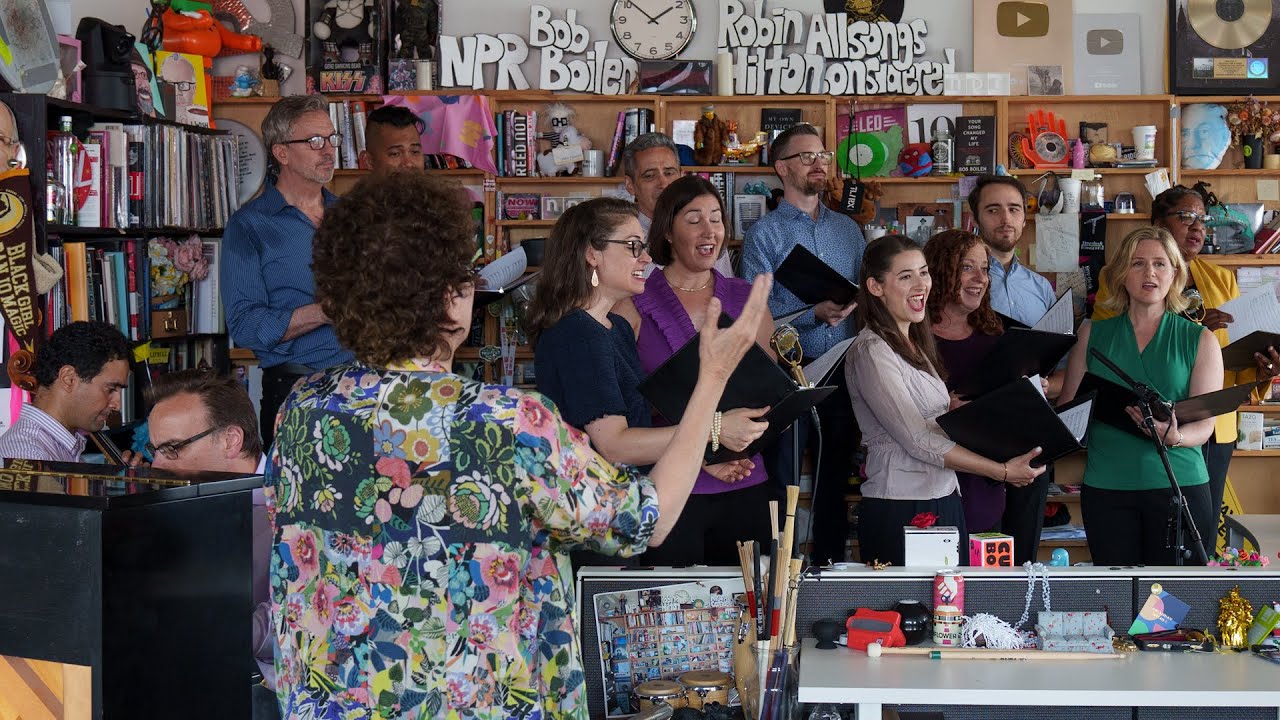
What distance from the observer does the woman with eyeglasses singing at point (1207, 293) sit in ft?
13.9

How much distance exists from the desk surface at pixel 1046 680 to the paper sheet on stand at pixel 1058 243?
11.6 ft

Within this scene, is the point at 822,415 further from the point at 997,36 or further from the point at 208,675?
the point at 208,675

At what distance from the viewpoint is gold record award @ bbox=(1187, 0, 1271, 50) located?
18.6 feet

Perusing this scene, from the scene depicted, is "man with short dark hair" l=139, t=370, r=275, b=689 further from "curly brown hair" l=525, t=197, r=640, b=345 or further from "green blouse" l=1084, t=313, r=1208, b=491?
"green blouse" l=1084, t=313, r=1208, b=491

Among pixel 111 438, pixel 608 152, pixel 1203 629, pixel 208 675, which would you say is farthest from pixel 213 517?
pixel 608 152

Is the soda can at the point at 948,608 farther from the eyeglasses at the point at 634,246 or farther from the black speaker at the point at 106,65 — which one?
the black speaker at the point at 106,65

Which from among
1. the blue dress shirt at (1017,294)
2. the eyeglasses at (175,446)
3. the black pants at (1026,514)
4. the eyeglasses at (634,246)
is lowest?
the black pants at (1026,514)

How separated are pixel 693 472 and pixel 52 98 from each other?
338 centimetres

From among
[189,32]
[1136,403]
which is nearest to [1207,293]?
[1136,403]

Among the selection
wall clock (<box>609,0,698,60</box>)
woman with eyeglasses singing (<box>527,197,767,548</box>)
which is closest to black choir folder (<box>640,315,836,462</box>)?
woman with eyeglasses singing (<box>527,197,767,548</box>)

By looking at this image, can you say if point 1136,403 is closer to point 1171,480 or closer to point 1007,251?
point 1171,480

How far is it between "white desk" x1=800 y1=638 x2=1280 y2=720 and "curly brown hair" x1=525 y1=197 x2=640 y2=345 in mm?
1025

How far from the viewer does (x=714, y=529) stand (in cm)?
312

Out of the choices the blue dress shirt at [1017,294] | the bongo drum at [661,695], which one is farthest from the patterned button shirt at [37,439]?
the blue dress shirt at [1017,294]
